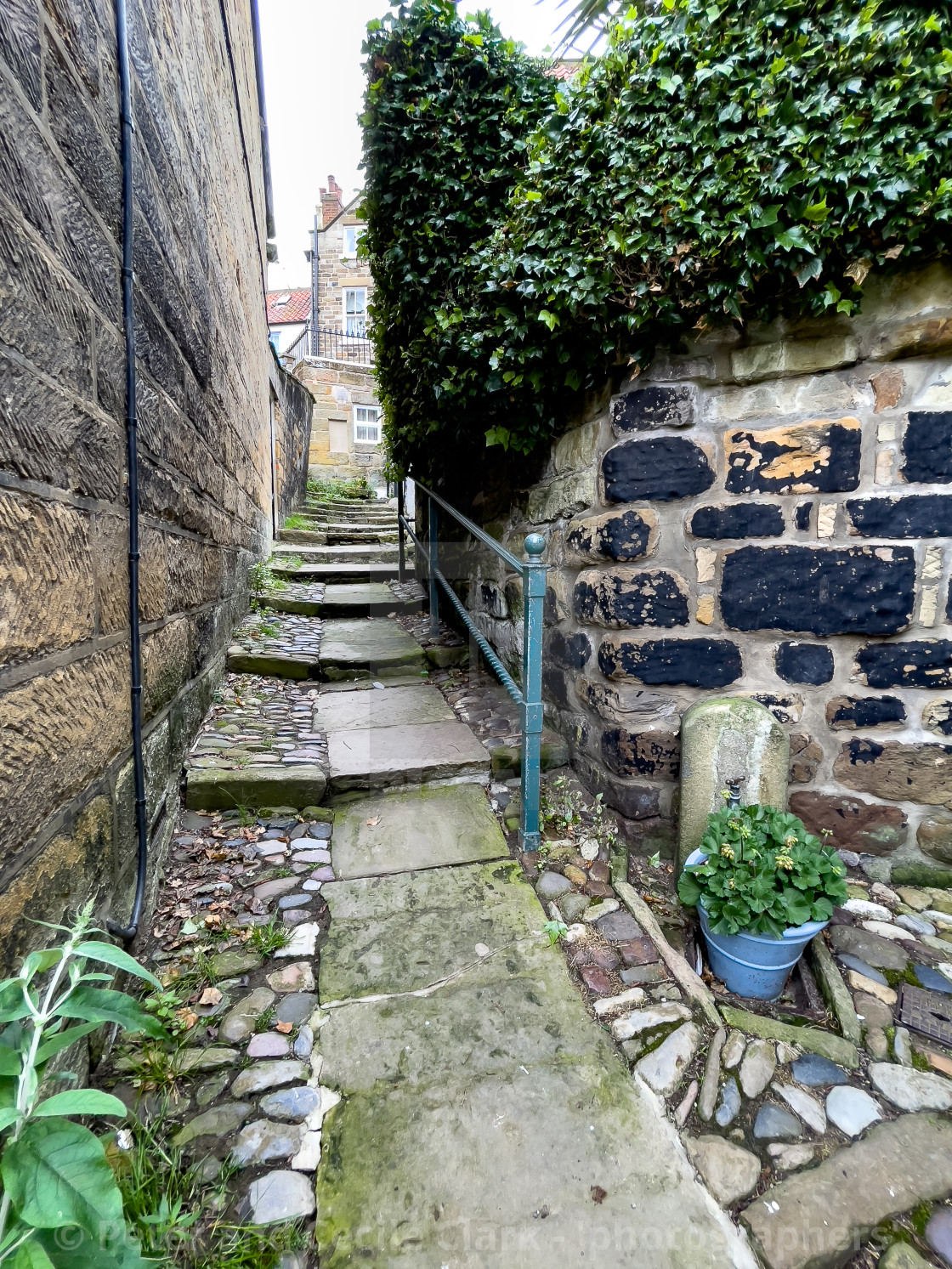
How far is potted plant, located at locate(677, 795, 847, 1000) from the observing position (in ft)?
4.46

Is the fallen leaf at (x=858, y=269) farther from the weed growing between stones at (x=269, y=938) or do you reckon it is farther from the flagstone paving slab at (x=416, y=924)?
the weed growing between stones at (x=269, y=938)

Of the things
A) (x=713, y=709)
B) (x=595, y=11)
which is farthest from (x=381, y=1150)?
(x=595, y=11)

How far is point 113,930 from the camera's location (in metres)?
1.19

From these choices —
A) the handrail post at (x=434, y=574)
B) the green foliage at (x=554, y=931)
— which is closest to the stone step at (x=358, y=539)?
the handrail post at (x=434, y=574)

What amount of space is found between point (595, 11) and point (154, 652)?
2.74 meters

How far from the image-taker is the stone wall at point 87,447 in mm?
848

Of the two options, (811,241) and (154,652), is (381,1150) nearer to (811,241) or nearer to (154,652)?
(154,652)

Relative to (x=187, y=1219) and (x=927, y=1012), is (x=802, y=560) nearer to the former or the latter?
(x=927, y=1012)

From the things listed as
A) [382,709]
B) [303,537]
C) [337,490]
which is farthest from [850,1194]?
[337,490]

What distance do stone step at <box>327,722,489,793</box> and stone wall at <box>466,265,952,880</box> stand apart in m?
0.55

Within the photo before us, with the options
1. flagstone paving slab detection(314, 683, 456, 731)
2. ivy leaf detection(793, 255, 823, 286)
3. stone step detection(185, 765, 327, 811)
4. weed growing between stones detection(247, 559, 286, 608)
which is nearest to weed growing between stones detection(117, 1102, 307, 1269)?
stone step detection(185, 765, 327, 811)

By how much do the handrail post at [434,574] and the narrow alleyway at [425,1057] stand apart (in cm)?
165

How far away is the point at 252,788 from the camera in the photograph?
75.4 inches

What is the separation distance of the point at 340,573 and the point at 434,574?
1698 millimetres
